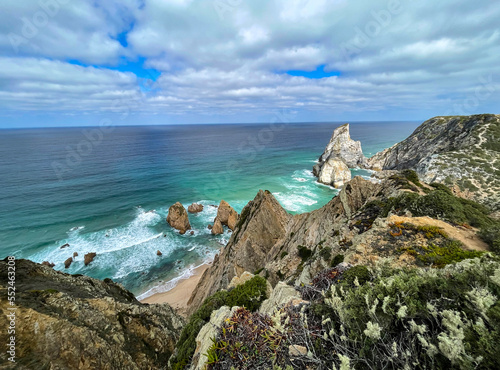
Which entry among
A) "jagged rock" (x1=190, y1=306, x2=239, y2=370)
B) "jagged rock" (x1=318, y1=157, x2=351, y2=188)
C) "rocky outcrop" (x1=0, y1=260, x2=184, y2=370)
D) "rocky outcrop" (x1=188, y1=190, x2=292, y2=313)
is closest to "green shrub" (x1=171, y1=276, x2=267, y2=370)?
"jagged rock" (x1=190, y1=306, x2=239, y2=370)

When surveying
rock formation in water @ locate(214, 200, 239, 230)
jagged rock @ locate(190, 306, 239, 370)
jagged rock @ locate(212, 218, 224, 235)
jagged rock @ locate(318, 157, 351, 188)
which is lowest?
jagged rock @ locate(212, 218, 224, 235)

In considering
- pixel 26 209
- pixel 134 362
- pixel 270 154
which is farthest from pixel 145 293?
pixel 270 154

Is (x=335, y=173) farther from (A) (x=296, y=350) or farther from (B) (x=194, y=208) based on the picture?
(A) (x=296, y=350)

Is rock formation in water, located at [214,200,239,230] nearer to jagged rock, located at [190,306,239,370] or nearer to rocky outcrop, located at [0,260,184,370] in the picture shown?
rocky outcrop, located at [0,260,184,370]

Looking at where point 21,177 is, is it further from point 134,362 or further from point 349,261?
point 349,261

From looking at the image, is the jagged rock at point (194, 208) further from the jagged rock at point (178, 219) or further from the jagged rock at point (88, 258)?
the jagged rock at point (88, 258)

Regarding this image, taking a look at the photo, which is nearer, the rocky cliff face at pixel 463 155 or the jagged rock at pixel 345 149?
the rocky cliff face at pixel 463 155

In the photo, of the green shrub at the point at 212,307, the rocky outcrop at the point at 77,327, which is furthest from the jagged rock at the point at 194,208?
the green shrub at the point at 212,307
